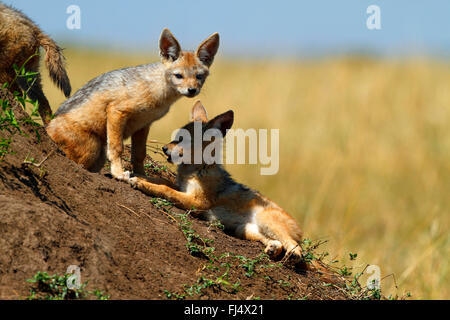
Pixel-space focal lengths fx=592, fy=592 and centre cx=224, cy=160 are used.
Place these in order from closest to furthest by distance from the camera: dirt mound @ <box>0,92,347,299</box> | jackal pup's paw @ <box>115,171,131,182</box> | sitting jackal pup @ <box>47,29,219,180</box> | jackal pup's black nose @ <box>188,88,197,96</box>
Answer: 1. dirt mound @ <box>0,92,347,299</box>
2. jackal pup's paw @ <box>115,171,131,182</box>
3. sitting jackal pup @ <box>47,29,219,180</box>
4. jackal pup's black nose @ <box>188,88,197,96</box>

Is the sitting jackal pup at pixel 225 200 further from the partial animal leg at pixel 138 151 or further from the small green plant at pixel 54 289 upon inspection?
the small green plant at pixel 54 289

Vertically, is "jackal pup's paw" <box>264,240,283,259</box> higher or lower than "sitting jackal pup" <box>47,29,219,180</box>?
lower

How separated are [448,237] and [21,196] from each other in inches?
272

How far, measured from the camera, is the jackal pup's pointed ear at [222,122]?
6.73m

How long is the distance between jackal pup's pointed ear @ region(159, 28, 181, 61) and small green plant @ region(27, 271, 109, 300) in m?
3.80

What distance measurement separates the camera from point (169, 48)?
7.12 meters

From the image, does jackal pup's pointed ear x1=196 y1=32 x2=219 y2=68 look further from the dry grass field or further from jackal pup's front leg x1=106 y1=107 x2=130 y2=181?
the dry grass field

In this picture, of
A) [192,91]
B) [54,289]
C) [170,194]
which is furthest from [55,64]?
[54,289]

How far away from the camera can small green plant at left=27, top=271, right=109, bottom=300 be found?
3.81 m

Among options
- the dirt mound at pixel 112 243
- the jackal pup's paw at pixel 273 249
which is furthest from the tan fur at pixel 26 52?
the jackal pup's paw at pixel 273 249

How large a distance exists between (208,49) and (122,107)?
1.54 metres

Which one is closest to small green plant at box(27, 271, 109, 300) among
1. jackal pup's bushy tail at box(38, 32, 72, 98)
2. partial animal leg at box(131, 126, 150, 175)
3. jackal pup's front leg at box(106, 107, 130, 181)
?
jackal pup's front leg at box(106, 107, 130, 181)

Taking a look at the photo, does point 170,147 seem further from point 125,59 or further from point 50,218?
point 125,59

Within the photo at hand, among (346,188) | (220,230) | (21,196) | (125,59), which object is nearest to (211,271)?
(220,230)
